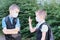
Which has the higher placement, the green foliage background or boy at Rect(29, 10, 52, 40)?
boy at Rect(29, 10, 52, 40)

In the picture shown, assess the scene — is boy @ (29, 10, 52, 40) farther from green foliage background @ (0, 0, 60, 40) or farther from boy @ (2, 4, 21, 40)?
green foliage background @ (0, 0, 60, 40)

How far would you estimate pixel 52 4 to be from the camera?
8.59 metres

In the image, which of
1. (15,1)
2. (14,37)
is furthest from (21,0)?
(14,37)

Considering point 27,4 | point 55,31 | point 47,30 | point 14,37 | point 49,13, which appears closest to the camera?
point 47,30

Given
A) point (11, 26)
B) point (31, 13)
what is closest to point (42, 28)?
point (11, 26)

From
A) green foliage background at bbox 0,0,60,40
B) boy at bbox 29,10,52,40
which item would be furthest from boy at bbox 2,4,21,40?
green foliage background at bbox 0,0,60,40

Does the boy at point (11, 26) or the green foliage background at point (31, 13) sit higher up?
the boy at point (11, 26)

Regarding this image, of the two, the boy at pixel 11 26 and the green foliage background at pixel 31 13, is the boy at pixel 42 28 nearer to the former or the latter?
the boy at pixel 11 26

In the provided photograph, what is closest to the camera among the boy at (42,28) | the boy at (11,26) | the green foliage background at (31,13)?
the boy at (42,28)

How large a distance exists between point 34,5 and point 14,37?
3926 millimetres

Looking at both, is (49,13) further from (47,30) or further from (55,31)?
(47,30)

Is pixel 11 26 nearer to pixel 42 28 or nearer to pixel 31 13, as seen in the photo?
pixel 42 28

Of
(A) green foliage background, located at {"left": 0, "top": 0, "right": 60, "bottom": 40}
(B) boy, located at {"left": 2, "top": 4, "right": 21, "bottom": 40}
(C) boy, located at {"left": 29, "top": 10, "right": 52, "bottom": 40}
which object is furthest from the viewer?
(A) green foliage background, located at {"left": 0, "top": 0, "right": 60, "bottom": 40}

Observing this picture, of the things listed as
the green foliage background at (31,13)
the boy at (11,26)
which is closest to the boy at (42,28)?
the boy at (11,26)
